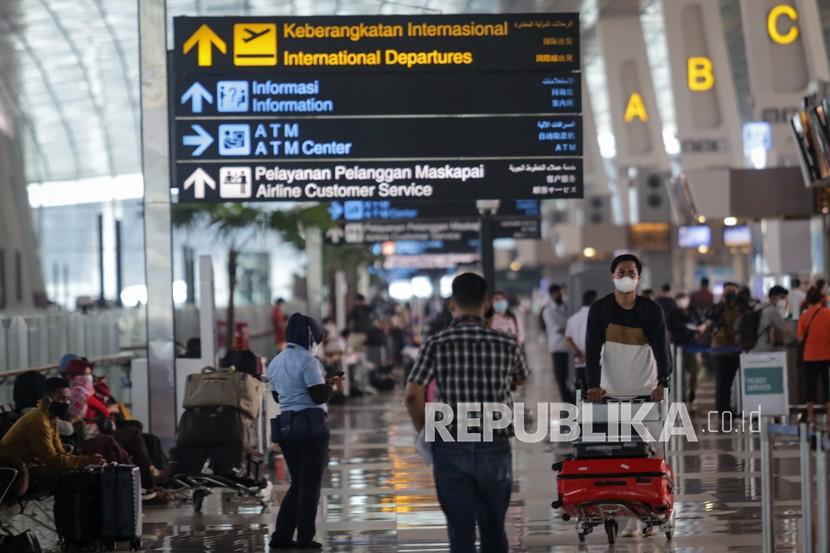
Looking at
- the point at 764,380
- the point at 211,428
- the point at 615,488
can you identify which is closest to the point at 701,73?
the point at 764,380

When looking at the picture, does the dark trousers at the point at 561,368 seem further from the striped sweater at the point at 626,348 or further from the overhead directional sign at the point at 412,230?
the overhead directional sign at the point at 412,230

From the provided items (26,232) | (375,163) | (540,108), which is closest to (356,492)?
(375,163)

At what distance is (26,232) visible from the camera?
40.2 metres

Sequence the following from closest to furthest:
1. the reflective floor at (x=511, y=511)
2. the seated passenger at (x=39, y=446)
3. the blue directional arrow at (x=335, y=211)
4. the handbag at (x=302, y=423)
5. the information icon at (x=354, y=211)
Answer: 1. the handbag at (x=302, y=423)
2. the reflective floor at (x=511, y=511)
3. the seated passenger at (x=39, y=446)
4. the information icon at (x=354, y=211)
5. the blue directional arrow at (x=335, y=211)

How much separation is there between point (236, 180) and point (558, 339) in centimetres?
844

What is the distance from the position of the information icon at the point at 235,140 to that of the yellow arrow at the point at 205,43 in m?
0.62

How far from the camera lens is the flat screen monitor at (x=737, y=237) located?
41575 mm

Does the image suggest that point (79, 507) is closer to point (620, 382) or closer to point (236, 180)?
point (620, 382)

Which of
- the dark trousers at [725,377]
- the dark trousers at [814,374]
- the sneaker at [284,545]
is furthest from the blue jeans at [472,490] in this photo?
the dark trousers at [725,377]

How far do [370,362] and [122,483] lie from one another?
20.8m

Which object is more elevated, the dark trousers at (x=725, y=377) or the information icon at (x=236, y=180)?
the information icon at (x=236, y=180)

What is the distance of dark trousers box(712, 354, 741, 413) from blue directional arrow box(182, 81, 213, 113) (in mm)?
9151

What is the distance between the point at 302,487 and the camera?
10633mm

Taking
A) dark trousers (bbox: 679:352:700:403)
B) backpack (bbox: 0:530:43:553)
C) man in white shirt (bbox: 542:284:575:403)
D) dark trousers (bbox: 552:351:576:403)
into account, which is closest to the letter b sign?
dark trousers (bbox: 679:352:700:403)
